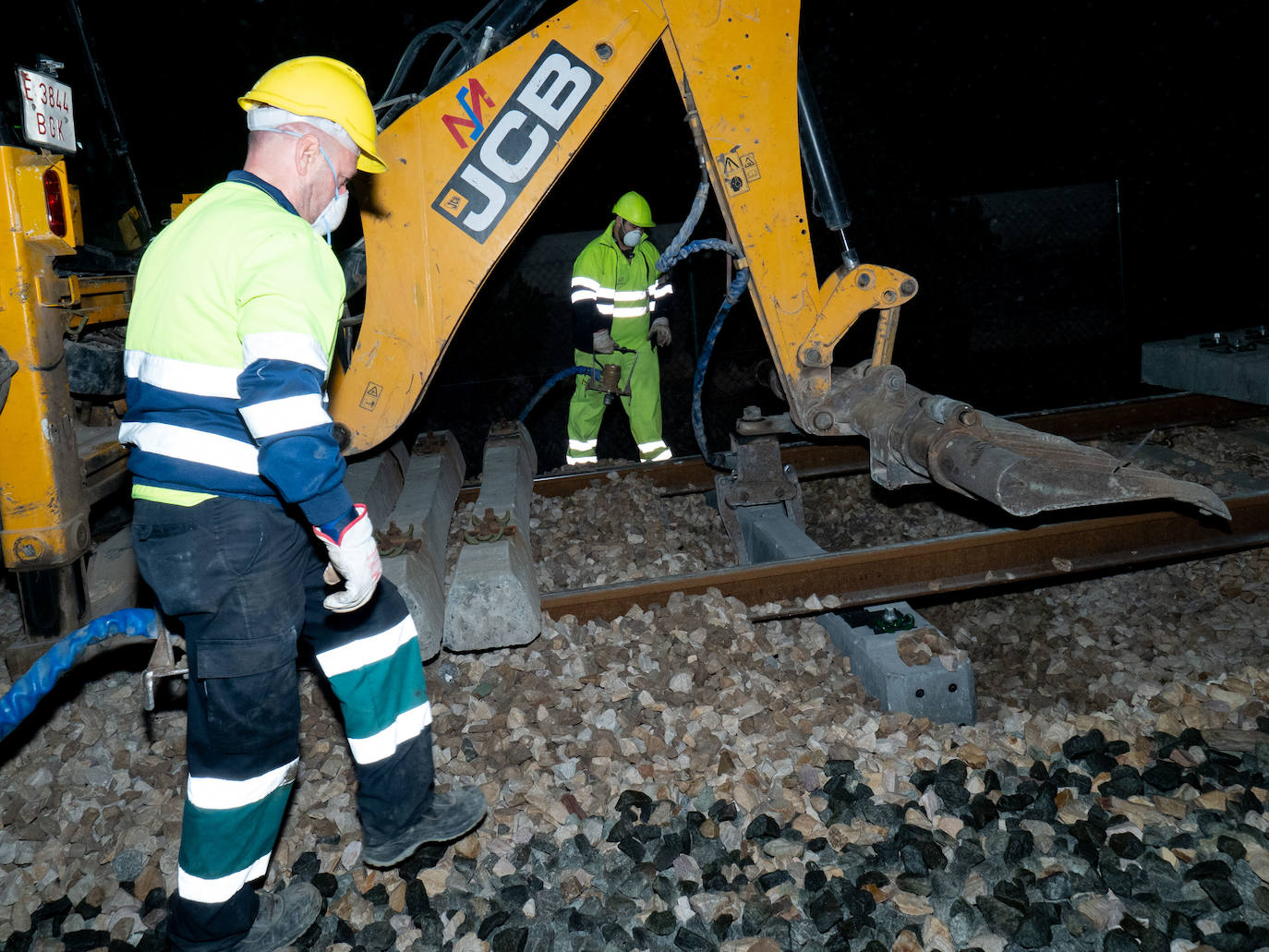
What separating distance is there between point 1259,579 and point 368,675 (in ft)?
14.2

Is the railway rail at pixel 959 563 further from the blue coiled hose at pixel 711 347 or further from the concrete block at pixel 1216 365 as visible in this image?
the concrete block at pixel 1216 365

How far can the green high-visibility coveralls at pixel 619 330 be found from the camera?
6.35m

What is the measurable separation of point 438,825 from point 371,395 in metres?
1.81

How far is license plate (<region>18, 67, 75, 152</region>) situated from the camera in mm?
3066

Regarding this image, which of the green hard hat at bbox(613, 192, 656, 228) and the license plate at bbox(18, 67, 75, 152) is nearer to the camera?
the license plate at bbox(18, 67, 75, 152)

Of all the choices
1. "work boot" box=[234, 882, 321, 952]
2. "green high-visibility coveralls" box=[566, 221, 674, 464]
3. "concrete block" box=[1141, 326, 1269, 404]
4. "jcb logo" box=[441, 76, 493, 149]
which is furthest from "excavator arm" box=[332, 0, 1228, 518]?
"concrete block" box=[1141, 326, 1269, 404]

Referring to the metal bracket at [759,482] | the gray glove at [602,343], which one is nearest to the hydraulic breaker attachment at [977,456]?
the metal bracket at [759,482]

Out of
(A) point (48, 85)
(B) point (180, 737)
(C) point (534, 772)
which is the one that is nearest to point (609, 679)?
(C) point (534, 772)

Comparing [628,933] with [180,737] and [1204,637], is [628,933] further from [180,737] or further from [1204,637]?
[1204,637]

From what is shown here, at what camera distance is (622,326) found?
639 centimetres

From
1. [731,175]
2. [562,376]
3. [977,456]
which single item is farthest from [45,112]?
[977,456]

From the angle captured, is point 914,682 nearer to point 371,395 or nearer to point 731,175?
point 731,175

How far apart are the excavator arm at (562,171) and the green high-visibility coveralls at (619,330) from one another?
2857mm

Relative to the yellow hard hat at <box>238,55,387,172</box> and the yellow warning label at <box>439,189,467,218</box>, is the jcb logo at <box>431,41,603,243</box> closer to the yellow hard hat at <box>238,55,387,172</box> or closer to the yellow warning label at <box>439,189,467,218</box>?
the yellow warning label at <box>439,189,467,218</box>
